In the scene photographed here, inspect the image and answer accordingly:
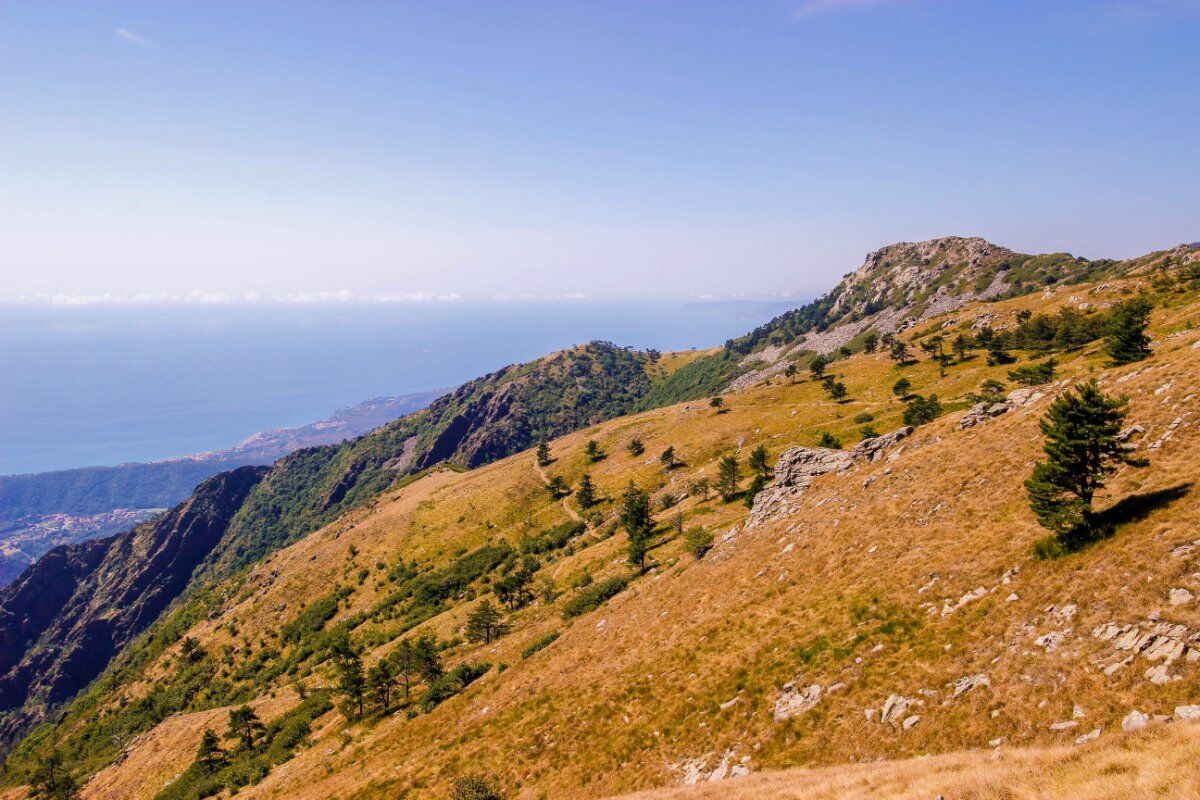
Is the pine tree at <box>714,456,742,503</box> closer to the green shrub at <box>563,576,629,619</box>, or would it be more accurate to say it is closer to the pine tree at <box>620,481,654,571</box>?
the pine tree at <box>620,481,654,571</box>

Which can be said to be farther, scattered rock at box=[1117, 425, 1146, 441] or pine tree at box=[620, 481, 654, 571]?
pine tree at box=[620, 481, 654, 571]

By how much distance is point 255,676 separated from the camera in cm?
7662

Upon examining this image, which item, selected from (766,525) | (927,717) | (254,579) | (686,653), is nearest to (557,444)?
(254,579)

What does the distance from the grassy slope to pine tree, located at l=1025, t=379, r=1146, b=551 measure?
4.35 feet

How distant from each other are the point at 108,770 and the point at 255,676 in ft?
60.1

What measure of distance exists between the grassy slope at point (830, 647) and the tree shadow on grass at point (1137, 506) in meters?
0.54

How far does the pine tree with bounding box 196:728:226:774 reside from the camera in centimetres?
4747

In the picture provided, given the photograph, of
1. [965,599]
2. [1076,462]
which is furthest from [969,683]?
[1076,462]

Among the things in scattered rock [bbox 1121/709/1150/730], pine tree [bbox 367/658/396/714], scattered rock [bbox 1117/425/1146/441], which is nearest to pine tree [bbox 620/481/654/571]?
pine tree [bbox 367/658/396/714]

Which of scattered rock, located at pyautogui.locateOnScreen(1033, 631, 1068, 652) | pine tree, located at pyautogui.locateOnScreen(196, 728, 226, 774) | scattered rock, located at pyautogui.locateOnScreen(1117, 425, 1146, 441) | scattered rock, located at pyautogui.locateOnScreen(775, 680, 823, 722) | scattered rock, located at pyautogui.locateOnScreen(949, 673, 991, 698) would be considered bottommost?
pine tree, located at pyautogui.locateOnScreen(196, 728, 226, 774)

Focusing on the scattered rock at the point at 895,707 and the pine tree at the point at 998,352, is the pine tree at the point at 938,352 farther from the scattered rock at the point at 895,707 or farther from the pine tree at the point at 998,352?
the scattered rock at the point at 895,707

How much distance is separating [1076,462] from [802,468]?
29.4 meters

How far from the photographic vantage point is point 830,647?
24672 millimetres

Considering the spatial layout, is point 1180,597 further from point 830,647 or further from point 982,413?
point 982,413
